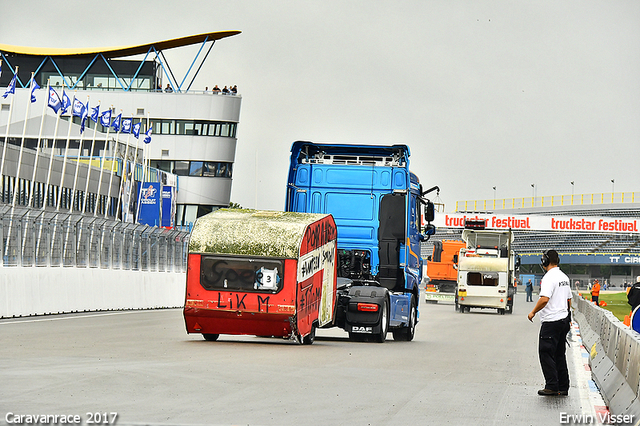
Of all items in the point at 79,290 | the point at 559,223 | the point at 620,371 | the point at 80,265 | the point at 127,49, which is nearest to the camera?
the point at 620,371

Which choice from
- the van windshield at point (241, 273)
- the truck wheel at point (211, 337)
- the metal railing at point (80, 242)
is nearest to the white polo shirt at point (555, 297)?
the van windshield at point (241, 273)

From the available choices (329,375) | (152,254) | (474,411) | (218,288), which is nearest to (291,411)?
(474,411)

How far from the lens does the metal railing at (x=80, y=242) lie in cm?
2488

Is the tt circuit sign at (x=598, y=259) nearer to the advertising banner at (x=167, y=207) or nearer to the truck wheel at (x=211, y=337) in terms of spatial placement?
the advertising banner at (x=167, y=207)

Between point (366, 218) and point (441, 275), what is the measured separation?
119ft

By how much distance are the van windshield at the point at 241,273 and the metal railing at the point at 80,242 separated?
8195 mm

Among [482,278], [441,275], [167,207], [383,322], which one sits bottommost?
[383,322]

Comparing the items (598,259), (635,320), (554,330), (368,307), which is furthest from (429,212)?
(598,259)

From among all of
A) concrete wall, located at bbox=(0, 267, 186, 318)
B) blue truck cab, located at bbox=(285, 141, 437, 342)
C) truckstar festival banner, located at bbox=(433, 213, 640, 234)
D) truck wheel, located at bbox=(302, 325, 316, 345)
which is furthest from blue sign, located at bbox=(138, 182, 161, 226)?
truck wheel, located at bbox=(302, 325, 316, 345)

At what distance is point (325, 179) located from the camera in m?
19.9

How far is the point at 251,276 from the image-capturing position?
16.5 meters

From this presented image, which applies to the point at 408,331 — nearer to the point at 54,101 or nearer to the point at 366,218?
the point at 366,218

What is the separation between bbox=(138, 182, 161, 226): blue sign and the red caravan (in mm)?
50746

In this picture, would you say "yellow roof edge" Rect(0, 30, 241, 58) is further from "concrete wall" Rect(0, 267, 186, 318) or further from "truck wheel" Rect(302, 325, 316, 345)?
"truck wheel" Rect(302, 325, 316, 345)
